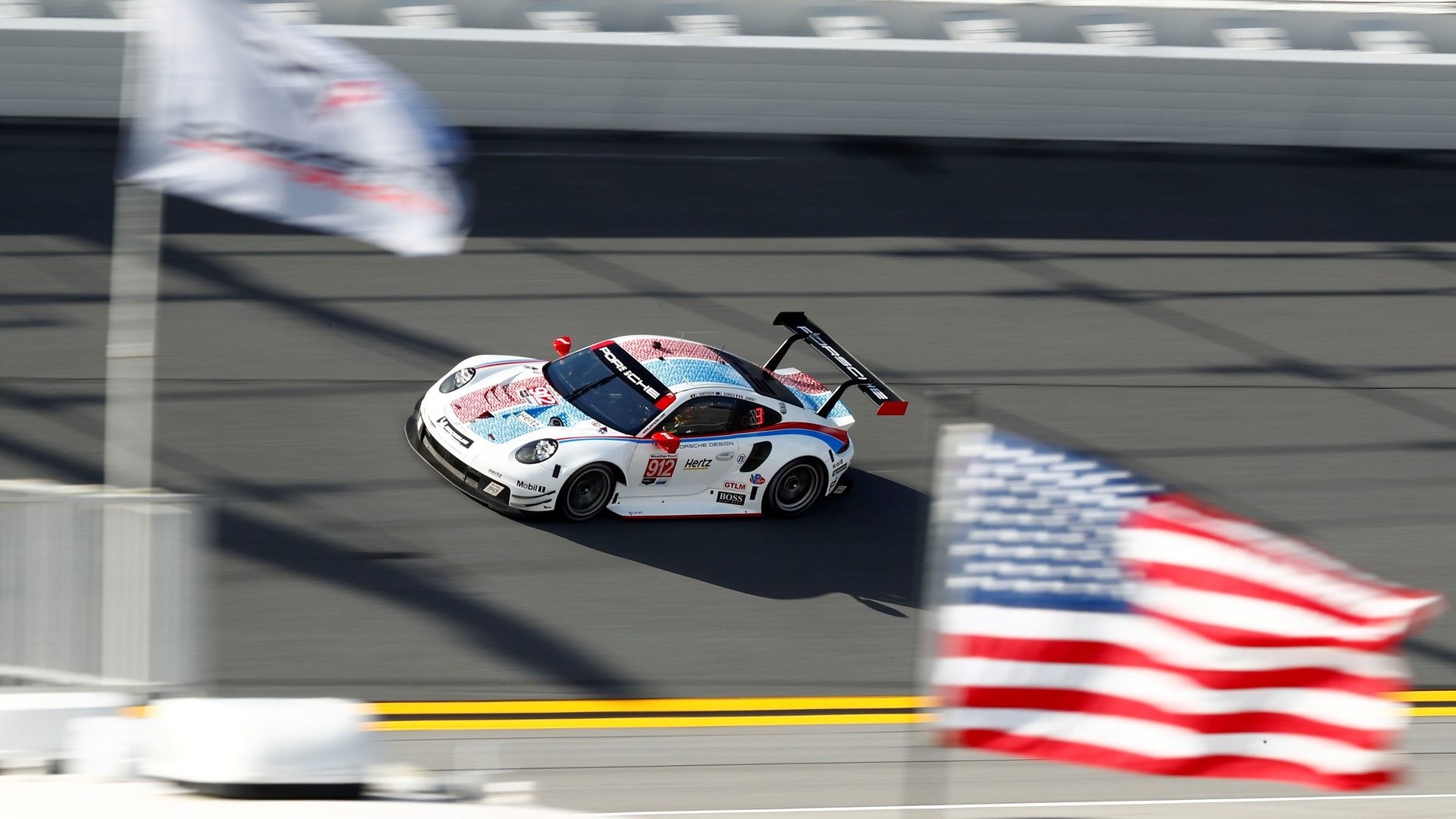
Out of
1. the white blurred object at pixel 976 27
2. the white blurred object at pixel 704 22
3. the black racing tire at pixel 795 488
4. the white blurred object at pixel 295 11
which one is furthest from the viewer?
the white blurred object at pixel 976 27

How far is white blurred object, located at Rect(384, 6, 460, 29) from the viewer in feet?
52.1

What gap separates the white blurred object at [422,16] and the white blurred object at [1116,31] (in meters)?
6.80

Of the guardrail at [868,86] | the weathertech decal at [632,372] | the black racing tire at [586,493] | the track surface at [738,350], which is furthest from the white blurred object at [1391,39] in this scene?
the black racing tire at [586,493]

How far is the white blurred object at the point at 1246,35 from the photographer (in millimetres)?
17281

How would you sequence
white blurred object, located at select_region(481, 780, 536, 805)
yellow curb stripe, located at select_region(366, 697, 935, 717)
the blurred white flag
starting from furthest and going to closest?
yellow curb stripe, located at select_region(366, 697, 935, 717), white blurred object, located at select_region(481, 780, 536, 805), the blurred white flag

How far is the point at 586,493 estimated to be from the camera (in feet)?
Result: 35.2

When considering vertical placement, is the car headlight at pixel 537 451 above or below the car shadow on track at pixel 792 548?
above

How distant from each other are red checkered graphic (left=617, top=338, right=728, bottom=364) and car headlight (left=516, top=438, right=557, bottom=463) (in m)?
1.00

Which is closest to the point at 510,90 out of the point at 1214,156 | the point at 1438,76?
the point at 1214,156

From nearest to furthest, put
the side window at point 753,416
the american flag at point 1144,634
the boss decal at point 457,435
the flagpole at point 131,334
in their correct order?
the american flag at point 1144,634
the flagpole at point 131,334
the boss decal at point 457,435
the side window at point 753,416

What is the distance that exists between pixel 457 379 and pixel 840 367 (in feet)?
9.04

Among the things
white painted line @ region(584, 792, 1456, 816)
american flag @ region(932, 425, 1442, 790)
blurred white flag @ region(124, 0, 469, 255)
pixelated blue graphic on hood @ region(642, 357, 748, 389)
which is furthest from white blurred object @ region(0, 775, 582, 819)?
pixelated blue graphic on hood @ region(642, 357, 748, 389)

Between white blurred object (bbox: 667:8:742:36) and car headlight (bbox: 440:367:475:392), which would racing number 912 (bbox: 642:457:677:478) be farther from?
white blurred object (bbox: 667:8:742:36)

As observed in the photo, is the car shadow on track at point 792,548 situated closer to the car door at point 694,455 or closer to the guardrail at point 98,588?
the car door at point 694,455
